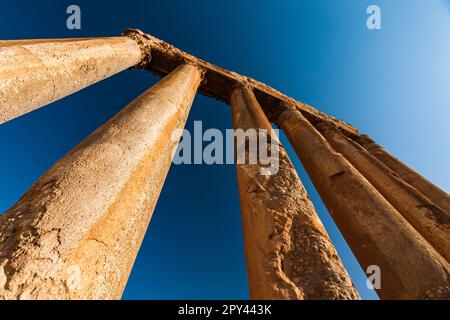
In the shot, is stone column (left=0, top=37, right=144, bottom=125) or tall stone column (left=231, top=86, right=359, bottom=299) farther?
stone column (left=0, top=37, right=144, bottom=125)

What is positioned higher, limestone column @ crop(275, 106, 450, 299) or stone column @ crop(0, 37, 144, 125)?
stone column @ crop(0, 37, 144, 125)

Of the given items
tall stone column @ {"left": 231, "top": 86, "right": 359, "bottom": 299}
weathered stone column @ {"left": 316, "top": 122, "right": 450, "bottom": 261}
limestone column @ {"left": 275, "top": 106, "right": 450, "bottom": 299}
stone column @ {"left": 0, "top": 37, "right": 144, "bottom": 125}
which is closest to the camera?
tall stone column @ {"left": 231, "top": 86, "right": 359, "bottom": 299}

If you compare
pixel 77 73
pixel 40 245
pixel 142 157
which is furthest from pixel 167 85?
pixel 40 245

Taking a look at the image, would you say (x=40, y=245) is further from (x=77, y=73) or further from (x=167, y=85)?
(x=167, y=85)

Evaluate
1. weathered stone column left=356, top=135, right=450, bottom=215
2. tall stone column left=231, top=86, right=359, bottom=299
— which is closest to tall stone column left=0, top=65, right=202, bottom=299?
tall stone column left=231, top=86, right=359, bottom=299

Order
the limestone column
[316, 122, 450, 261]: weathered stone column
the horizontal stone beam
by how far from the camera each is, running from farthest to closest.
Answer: the horizontal stone beam
[316, 122, 450, 261]: weathered stone column
the limestone column

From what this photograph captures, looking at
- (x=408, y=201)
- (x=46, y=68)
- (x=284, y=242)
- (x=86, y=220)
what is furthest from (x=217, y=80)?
(x=86, y=220)

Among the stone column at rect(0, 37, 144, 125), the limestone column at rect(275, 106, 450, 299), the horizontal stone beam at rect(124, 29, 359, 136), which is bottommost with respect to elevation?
the limestone column at rect(275, 106, 450, 299)

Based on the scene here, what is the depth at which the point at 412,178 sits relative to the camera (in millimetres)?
7285

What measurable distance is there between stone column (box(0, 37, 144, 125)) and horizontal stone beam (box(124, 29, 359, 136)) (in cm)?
256

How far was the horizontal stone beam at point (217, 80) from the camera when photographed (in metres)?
8.21

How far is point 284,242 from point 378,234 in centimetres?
167

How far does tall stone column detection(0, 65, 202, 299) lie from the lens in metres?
1.51

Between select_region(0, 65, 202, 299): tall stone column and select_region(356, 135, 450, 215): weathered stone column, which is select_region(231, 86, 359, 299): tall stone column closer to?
select_region(0, 65, 202, 299): tall stone column
